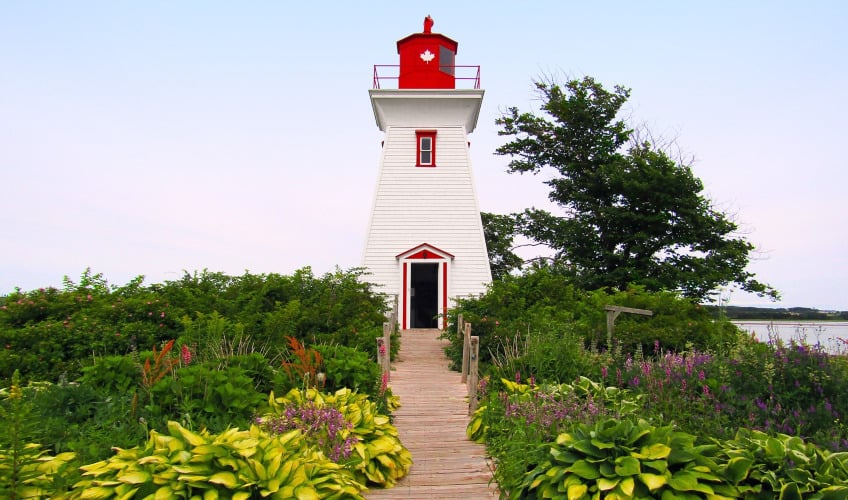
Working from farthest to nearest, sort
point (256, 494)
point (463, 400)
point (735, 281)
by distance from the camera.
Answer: point (735, 281), point (463, 400), point (256, 494)

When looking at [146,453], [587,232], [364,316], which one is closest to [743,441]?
[146,453]

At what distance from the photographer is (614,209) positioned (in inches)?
926

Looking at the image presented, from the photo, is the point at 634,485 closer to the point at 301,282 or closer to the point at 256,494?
the point at 256,494

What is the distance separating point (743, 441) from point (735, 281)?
802 inches

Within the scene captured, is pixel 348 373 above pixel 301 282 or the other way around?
the other way around

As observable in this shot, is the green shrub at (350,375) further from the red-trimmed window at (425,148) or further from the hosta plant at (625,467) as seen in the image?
the red-trimmed window at (425,148)

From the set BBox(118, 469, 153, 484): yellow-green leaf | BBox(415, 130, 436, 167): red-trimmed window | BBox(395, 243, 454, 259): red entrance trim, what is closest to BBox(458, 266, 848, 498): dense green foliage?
BBox(118, 469, 153, 484): yellow-green leaf

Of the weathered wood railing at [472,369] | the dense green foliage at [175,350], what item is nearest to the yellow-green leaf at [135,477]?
the dense green foliage at [175,350]

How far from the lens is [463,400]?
10.3m

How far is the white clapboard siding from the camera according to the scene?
67.6 feet

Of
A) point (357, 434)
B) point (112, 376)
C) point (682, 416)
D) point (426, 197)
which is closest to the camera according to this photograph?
point (682, 416)

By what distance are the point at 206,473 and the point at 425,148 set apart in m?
17.8

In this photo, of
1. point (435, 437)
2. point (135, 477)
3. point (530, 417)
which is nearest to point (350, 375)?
point (435, 437)

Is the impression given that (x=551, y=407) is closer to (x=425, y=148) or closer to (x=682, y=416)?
(x=682, y=416)
